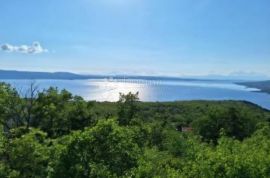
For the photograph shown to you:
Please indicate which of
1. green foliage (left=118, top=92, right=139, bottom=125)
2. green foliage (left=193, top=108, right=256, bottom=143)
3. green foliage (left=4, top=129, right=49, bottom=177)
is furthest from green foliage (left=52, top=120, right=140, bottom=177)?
green foliage (left=193, top=108, right=256, bottom=143)

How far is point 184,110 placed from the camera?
485 ft

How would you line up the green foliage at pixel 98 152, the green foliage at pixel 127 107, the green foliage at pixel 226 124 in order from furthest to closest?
the green foliage at pixel 226 124 → the green foliage at pixel 127 107 → the green foliage at pixel 98 152

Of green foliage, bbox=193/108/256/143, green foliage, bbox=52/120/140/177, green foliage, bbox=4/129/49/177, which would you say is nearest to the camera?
green foliage, bbox=52/120/140/177

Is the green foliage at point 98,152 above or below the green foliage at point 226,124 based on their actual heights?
above

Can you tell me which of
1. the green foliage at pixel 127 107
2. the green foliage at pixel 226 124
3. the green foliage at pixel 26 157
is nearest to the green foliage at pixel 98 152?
the green foliage at pixel 26 157

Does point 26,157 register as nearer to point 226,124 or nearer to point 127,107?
point 127,107

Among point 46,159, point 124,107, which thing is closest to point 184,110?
point 124,107

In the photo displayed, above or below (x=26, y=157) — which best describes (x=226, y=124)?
below

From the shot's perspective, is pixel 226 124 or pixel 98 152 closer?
pixel 98 152

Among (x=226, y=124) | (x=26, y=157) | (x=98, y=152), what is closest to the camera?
(x=98, y=152)

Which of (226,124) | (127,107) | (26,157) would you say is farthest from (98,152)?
(226,124)

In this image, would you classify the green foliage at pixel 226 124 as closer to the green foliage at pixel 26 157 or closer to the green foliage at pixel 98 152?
the green foliage at pixel 26 157

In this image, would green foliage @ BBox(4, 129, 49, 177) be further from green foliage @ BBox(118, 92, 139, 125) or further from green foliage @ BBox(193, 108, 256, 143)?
green foliage @ BBox(193, 108, 256, 143)

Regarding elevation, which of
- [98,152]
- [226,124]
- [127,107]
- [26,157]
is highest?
[98,152]
